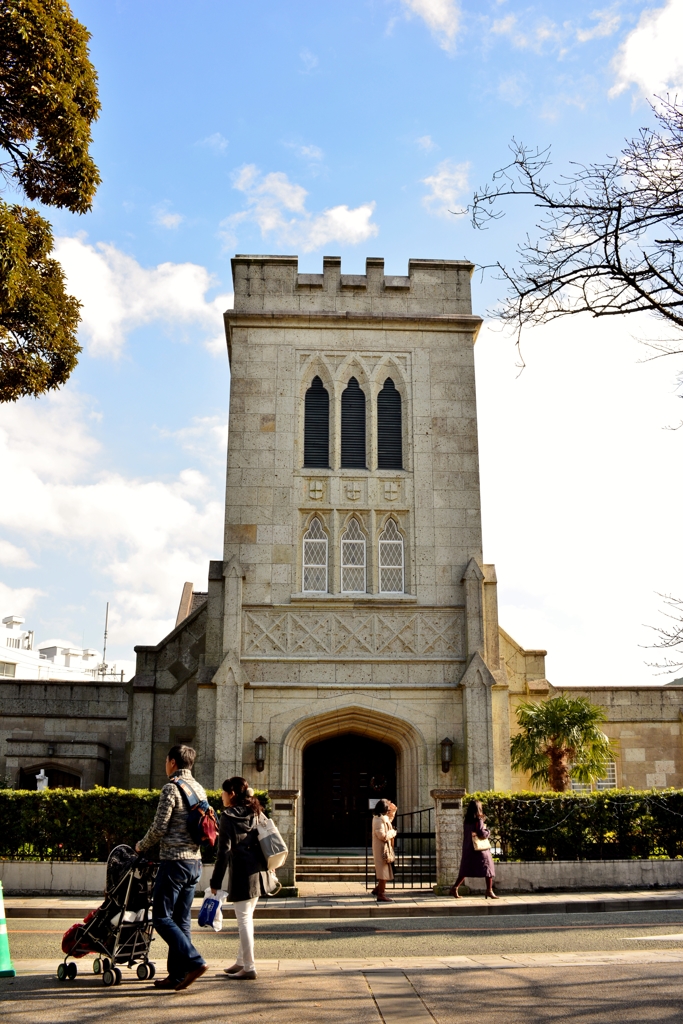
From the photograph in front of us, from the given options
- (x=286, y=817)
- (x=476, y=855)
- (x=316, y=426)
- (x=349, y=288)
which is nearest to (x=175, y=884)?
(x=476, y=855)

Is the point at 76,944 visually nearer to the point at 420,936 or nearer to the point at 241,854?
the point at 241,854

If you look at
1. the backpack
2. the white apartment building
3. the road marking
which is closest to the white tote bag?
the backpack

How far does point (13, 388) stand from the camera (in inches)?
683

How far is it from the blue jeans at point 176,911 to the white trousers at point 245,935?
418 mm

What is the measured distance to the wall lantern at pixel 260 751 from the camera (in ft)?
71.9

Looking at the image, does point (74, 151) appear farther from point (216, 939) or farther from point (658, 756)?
point (658, 756)

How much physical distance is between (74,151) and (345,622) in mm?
11592

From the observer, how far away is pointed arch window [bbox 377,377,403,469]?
2466 centimetres

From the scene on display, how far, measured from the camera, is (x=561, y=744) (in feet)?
72.4

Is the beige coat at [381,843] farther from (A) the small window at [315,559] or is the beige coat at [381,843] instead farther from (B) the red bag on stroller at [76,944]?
(B) the red bag on stroller at [76,944]

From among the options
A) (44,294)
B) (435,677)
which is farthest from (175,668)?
(44,294)

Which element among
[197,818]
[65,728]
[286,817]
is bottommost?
[286,817]

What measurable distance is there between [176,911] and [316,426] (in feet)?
57.8

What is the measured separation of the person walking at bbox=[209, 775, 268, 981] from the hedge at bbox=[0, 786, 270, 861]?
25.9ft
